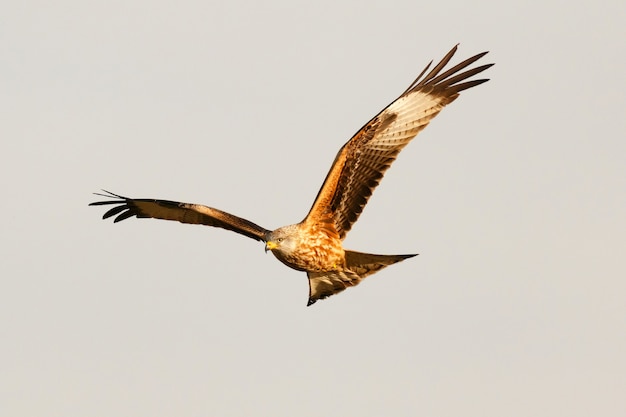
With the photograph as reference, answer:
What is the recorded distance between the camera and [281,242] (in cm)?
1569

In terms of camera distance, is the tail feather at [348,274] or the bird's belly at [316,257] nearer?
the bird's belly at [316,257]

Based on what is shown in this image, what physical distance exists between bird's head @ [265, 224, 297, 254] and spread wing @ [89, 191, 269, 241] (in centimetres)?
28

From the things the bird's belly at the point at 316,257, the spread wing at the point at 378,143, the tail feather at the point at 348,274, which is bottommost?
the tail feather at the point at 348,274

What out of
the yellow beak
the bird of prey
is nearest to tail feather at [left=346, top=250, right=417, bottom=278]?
the bird of prey

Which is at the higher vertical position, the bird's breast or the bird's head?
the bird's head

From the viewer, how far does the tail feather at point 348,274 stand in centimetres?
1598

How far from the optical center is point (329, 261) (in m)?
16.0

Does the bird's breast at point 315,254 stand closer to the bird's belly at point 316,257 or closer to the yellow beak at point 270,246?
the bird's belly at point 316,257

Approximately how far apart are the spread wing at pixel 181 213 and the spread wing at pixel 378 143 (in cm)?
88

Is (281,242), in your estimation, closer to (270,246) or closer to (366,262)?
(270,246)

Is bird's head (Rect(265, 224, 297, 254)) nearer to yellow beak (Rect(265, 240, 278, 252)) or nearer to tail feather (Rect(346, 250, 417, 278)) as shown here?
yellow beak (Rect(265, 240, 278, 252))

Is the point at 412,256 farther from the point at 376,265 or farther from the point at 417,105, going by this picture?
the point at 417,105

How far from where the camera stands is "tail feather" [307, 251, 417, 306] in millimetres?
15984

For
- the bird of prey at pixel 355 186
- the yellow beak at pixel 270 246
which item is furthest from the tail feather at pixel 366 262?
the yellow beak at pixel 270 246
